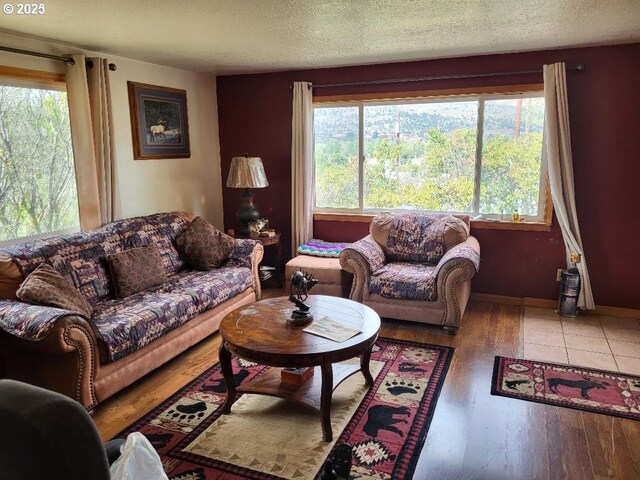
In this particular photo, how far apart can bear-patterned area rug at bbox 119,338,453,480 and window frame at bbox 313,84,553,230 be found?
1.96 meters

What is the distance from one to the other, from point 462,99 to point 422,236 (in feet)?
4.55

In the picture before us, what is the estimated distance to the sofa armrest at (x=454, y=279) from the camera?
143 inches

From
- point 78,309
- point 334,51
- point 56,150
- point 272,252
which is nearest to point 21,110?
point 56,150

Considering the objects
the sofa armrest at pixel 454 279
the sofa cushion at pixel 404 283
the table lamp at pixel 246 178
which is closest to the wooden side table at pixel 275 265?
the table lamp at pixel 246 178

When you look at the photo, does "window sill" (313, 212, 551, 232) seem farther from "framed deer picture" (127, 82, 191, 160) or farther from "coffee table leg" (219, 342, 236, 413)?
"coffee table leg" (219, 342, 236, 413)

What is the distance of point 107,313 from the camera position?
302 cm

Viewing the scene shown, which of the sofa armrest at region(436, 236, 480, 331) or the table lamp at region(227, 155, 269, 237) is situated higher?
the table lamp at region(227, 155, 269, 237)

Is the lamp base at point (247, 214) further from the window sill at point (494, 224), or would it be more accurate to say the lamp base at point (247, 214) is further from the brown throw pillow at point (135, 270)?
the brown throw pillow at point (135, 270)

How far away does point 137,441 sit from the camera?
59.1 inches

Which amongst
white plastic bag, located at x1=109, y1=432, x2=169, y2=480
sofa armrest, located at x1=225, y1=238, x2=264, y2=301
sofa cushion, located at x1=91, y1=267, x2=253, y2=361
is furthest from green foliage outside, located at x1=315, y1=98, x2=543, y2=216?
white plastic bag, located at x1=109, y1=432, x2=169, y2=480

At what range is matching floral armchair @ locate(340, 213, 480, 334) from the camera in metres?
3.71

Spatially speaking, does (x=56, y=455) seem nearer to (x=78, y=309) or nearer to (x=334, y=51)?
(x=78, y=309)

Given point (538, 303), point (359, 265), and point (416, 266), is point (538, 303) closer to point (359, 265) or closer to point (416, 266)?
point (416, 266)

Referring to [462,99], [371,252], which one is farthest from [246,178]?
[462,99]
